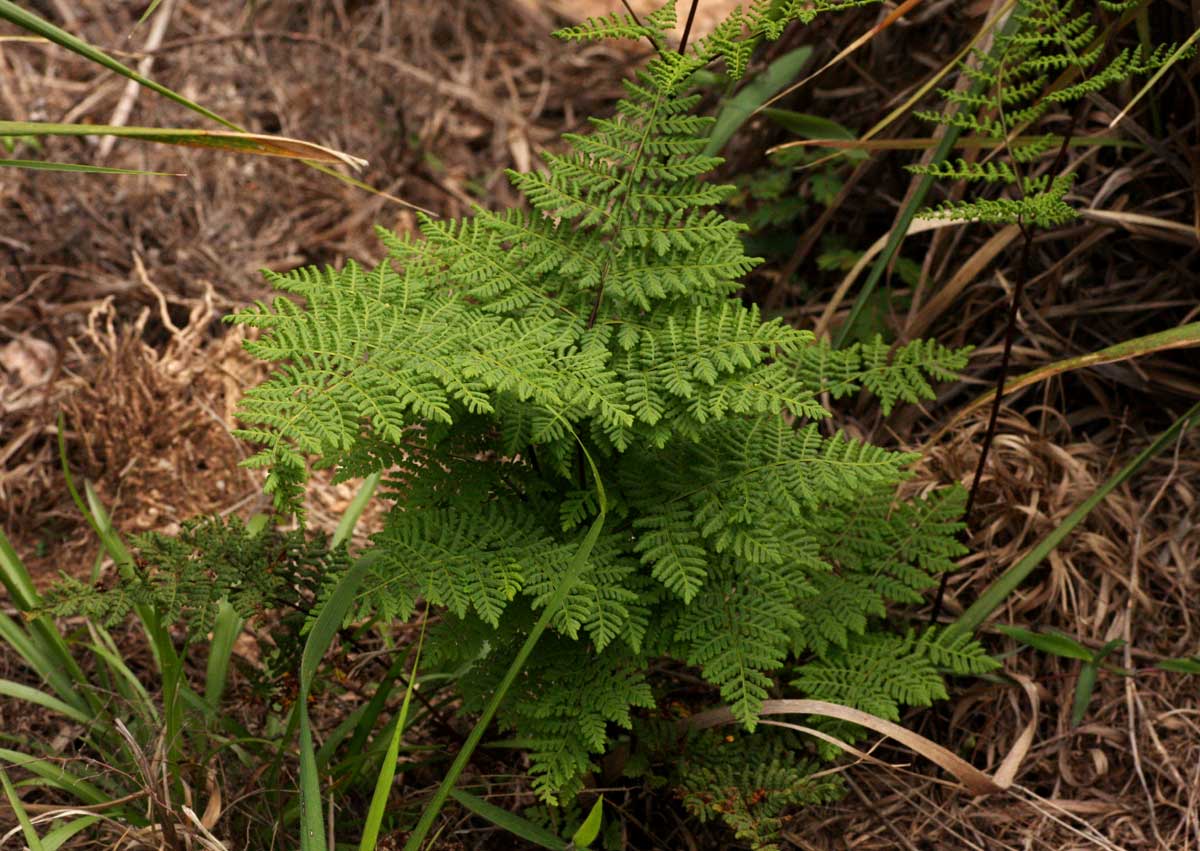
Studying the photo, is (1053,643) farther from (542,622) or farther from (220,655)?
(220,655)

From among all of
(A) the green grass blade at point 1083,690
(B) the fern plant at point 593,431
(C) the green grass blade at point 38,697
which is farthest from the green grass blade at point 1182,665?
(C) the green grass blade at point 38,697

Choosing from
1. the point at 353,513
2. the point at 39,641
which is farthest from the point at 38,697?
the point at 353,513

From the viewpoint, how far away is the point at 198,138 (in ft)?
5.40

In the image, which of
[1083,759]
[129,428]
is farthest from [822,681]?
[129,428]

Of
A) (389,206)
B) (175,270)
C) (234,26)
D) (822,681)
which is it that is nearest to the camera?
(822,681)

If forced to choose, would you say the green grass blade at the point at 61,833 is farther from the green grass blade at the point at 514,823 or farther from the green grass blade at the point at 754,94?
the green grass blade at the point at 754,94

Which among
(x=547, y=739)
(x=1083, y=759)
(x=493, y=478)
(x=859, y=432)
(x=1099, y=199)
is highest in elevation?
(x=1099, y=199)

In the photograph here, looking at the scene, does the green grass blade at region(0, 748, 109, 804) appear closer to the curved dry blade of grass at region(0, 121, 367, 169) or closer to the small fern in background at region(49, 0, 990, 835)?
the small fern in background at region(49, 0, 990, 835)

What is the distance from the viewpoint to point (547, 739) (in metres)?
1.72

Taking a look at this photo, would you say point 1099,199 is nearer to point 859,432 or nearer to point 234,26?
point 859,432

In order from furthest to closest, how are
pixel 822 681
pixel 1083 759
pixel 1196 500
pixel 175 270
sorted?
pixel 175 270
pixel 1196 500
pixel 1083 759
pixel 822 681

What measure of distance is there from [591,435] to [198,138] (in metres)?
0.71

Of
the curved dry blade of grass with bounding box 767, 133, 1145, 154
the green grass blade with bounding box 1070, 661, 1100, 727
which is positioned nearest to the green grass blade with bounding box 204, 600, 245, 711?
the curved dry blade of grass with bounding box 767, 133, 1145, 154

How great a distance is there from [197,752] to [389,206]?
2.10 metres
